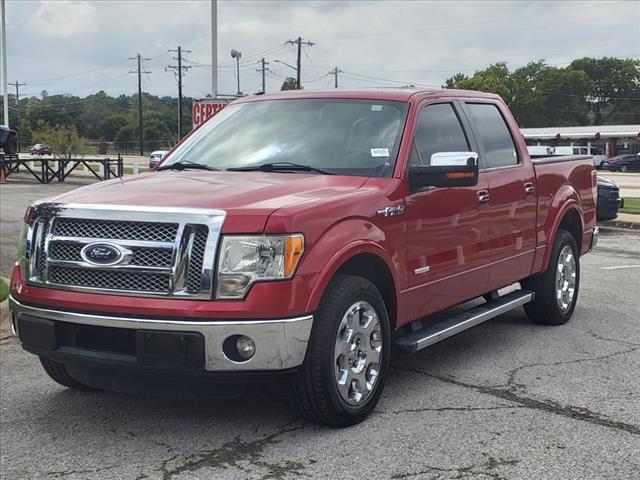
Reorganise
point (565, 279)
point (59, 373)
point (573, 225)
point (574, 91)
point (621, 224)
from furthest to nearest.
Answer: point (574, 91) → point (621, 224) → point (573, 225) → point (565, 279) → point (59, 373)

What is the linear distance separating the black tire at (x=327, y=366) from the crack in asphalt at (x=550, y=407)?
1060 mm

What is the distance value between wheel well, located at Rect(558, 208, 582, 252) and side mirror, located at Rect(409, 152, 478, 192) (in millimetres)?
2622

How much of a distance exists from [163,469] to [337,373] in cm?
102

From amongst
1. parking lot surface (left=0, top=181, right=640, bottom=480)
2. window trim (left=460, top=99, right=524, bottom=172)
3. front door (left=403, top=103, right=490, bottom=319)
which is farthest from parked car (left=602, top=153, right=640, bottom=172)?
front door (left=403, top=103, right=490, bottom=319)

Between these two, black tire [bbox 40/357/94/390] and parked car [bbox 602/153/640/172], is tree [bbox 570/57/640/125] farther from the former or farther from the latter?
black tire [bbox 40/357/94/390]

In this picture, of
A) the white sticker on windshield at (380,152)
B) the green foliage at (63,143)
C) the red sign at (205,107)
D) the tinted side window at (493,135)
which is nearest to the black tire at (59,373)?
the white sticker on windshield at (380,152)

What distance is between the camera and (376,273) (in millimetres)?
4648

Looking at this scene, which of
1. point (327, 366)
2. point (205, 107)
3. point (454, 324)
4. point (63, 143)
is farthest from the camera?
point (63, 143)

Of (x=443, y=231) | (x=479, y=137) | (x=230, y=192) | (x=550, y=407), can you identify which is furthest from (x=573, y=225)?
(x=230, y=192)

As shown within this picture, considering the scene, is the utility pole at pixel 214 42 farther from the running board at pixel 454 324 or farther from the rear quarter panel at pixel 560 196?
the running board at pixel 454 324

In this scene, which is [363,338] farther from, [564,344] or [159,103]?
[159,103]

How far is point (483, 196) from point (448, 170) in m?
1.02

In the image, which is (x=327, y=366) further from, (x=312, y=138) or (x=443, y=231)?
(x=312, y=138)

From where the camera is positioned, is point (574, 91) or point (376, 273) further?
point (574, 91)
